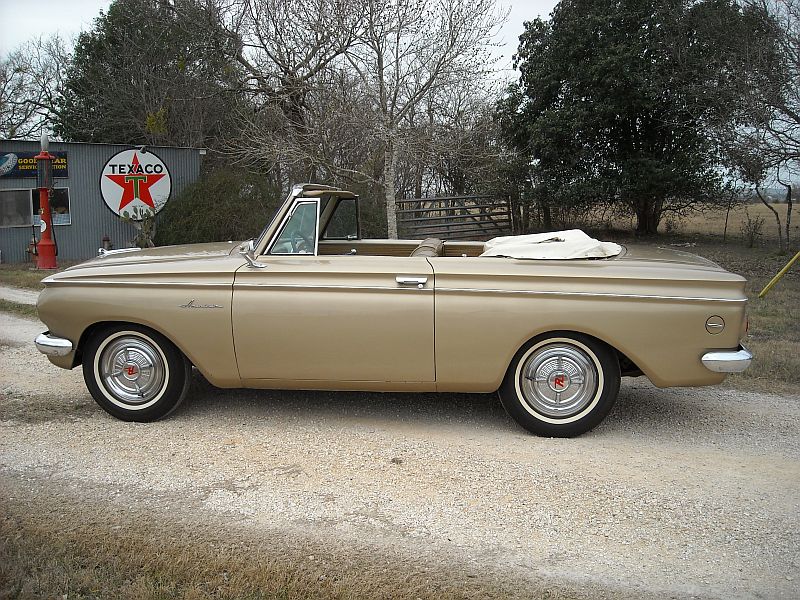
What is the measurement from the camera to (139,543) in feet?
11.5

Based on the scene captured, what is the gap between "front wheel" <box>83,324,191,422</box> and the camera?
17.1ft

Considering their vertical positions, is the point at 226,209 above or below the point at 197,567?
above

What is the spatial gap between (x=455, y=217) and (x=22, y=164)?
381 inches

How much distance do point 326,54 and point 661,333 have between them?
10.2 meters

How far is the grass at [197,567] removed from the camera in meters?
3.15

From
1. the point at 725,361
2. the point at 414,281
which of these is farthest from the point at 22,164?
the point at 725,361

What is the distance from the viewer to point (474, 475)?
4406 millimetres

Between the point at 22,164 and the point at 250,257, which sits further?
the point at 22,164

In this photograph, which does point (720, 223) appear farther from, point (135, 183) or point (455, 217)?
point (135, 183)

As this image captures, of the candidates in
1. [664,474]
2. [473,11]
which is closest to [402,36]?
[473,11]

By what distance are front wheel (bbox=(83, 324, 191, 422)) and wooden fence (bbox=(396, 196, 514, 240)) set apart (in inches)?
493

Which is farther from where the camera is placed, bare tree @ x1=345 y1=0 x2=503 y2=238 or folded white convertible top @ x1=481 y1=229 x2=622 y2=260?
bare tree @ x1=345 y1=0 x2=503 y2=238

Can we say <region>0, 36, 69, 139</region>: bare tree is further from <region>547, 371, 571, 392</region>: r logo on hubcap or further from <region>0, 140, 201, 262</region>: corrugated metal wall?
<region>547, 371, 571, 392</region>: r logo on hubcap

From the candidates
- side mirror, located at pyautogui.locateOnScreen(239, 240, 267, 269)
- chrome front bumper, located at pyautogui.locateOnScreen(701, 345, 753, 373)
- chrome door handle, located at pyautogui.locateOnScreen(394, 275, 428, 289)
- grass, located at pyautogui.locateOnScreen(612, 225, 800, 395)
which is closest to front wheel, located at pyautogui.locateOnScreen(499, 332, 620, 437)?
chrome front bumper, located at pyautogui.locateOnScreen(701, 345, 753, 373)
